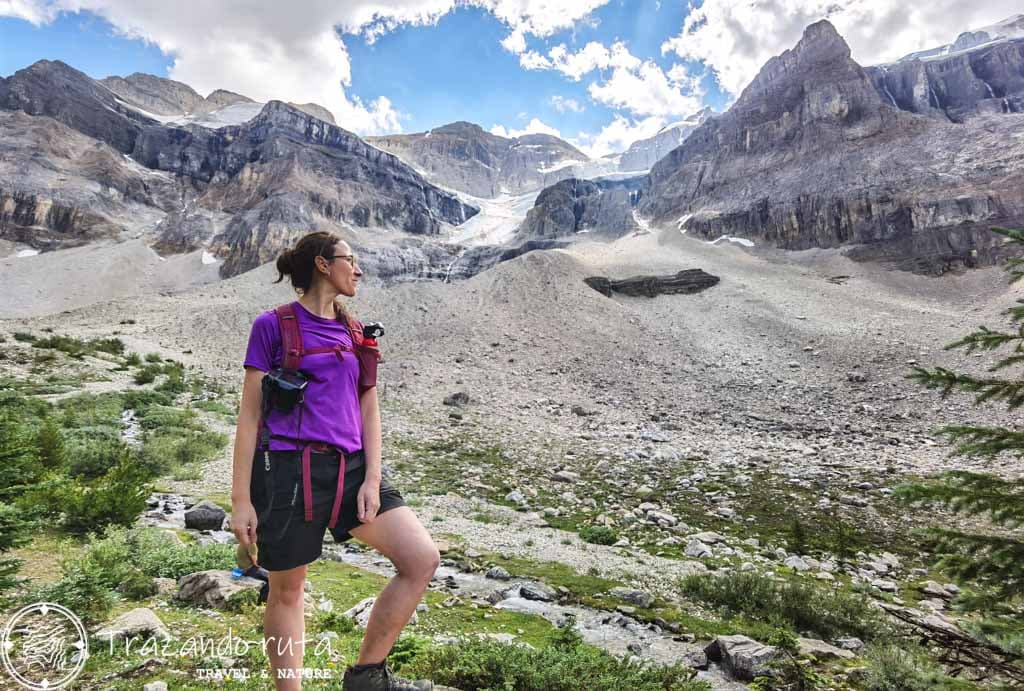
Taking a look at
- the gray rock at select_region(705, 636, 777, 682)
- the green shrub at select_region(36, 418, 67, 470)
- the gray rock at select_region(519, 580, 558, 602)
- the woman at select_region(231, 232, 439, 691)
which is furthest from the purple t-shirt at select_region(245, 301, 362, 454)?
the green shrub at select_region(36, 418, 67, 470)

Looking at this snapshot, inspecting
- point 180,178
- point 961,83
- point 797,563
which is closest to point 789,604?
point 797,563

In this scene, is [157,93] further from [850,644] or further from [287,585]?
[850,644]

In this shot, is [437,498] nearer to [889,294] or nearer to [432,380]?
[432,380]

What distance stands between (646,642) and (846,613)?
2.99 metres

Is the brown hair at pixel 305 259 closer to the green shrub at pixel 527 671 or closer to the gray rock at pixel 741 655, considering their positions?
the green shrub at pixel 527 671

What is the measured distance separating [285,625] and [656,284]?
58.8m

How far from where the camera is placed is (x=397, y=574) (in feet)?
9.32

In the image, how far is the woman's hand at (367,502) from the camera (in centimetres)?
281

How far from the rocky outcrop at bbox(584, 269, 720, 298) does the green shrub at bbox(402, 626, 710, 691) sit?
53788 mm

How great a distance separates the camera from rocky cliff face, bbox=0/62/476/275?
86125 millimetres

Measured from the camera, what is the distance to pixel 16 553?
5.72 metres

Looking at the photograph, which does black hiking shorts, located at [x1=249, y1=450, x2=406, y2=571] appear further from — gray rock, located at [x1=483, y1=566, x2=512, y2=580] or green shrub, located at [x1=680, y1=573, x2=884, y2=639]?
green shrub, located at [x1=680, y1=573, x2=884, y2=639]

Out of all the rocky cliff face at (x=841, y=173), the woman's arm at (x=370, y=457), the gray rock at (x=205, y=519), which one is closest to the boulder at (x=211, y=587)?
the woman's arm at (x=370, y=457)

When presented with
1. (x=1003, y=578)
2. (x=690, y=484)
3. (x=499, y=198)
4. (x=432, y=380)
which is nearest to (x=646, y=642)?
(x=1003, y=578)
